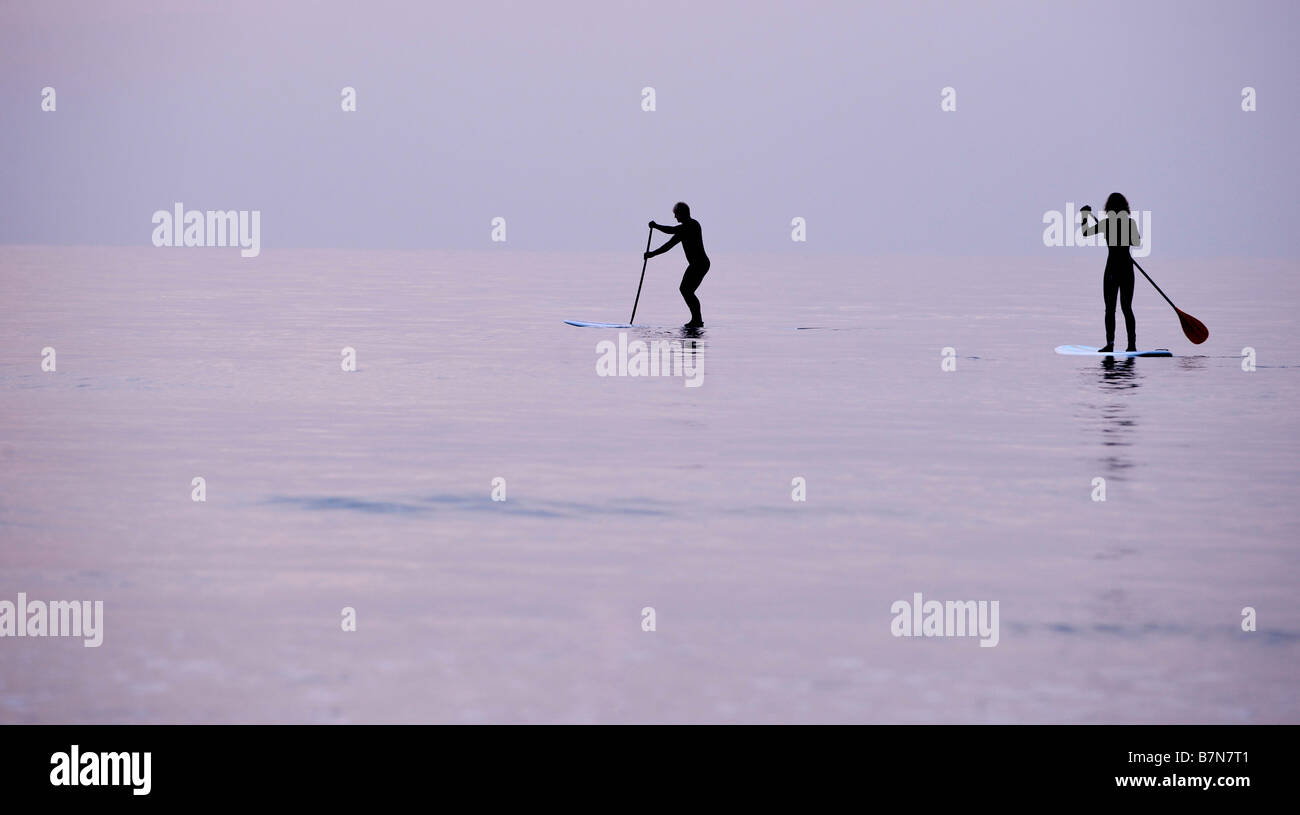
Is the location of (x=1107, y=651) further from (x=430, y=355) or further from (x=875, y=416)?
(x=430, y=355)

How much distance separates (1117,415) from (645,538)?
6843 mm

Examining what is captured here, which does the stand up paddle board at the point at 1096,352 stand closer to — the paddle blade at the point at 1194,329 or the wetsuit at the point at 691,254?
the paddle blade at the point at 1194,329

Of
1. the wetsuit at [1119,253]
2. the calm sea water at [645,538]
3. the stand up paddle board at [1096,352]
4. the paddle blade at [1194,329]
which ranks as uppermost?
the wetsuit at [1119,253]

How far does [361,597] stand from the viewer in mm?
7516

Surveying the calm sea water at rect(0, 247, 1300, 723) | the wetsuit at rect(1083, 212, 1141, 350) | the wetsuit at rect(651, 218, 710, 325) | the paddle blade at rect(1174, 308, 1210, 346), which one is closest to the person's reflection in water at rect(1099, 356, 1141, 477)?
the calm sea water at rect(0, 247, 1300, 723)

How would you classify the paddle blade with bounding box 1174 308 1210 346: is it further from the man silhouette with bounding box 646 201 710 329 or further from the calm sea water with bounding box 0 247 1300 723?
the man silhouette with bounding box 646 201 710 329

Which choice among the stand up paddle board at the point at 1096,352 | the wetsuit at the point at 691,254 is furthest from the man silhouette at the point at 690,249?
the stand up paddle board at the point at 1096,352

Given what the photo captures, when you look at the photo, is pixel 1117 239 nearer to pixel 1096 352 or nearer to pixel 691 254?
pixel 1096 352

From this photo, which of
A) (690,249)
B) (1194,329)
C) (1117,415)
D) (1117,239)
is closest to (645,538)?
(1117,415)

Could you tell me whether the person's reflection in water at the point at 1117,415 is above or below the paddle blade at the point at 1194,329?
below

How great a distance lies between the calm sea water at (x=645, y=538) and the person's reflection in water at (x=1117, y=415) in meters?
0.06

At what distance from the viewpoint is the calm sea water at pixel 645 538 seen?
6.17 metres

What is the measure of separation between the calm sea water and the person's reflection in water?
0.06 meters
